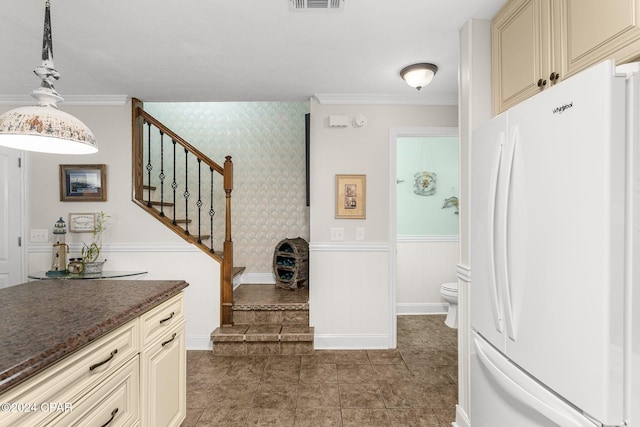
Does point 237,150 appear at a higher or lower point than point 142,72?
lower

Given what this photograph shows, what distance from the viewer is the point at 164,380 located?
1.71 metres

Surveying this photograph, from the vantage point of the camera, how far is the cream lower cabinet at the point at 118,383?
3.05ft

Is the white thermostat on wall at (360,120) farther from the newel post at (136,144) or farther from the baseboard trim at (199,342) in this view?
the baseboard trim at (199,342)

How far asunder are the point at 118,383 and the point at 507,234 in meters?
1.65

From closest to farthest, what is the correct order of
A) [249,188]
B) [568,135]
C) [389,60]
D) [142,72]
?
[568,135] → [389,60] → [142,72] → [249,188]

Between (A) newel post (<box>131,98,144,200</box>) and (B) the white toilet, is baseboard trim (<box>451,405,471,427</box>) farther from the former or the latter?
(A) newel post (<box>131,98,144,200</box>)

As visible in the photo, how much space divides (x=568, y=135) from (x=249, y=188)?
11.8 ft

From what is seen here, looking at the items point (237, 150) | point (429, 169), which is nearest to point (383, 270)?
point (429, 169)

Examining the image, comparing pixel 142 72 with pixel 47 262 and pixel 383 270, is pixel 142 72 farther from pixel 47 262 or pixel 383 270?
pixel 383 270

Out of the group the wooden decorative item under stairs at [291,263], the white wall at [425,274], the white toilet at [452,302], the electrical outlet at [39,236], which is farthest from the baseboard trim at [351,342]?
the electrical outlet at [39,236]

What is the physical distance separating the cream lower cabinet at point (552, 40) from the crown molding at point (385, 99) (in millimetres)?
1345

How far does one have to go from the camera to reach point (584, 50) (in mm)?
1280

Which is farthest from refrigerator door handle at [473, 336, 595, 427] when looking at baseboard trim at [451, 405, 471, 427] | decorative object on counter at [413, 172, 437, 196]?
decorative object on counter at [413, 172, 437, 196]

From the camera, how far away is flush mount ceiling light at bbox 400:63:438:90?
255cm
